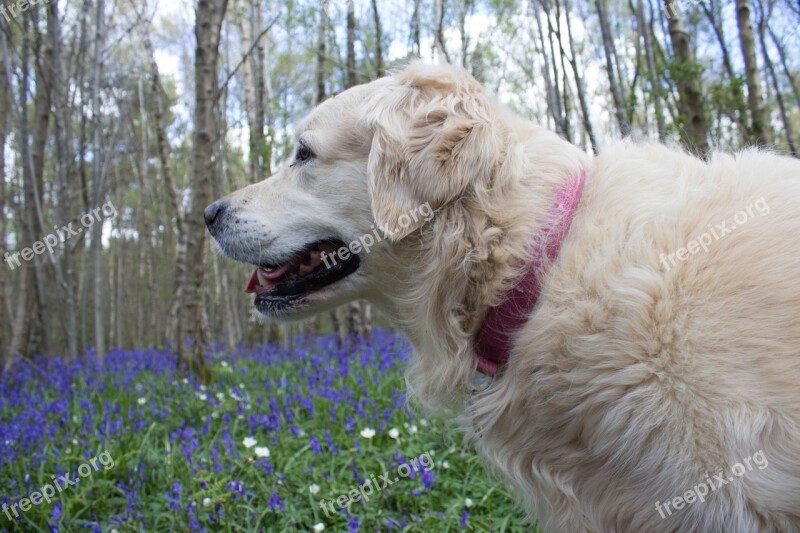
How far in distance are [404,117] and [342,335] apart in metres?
5.65

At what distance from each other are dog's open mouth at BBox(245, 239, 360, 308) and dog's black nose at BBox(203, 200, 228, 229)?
0.29 meters

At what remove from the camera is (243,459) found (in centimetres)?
333

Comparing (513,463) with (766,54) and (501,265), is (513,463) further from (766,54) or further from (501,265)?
(766,54)

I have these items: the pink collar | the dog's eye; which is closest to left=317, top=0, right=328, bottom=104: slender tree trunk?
the dog's eye

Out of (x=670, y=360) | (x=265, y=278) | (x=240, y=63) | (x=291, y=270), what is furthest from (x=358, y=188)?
Result: (x=240, y=63)

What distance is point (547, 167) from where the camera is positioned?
201cm

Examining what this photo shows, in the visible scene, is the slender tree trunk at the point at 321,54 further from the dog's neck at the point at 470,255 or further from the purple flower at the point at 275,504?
the dog's neck at the point at 470,255

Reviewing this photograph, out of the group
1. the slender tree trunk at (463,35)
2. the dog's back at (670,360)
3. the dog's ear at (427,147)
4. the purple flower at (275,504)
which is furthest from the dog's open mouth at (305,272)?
the slender tree trunk at (463,35)

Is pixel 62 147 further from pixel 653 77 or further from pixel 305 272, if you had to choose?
pixel 653 77

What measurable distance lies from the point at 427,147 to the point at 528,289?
65cm

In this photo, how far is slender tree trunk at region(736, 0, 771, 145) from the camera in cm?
616

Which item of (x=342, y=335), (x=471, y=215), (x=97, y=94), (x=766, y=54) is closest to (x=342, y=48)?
(x=97, y=94)

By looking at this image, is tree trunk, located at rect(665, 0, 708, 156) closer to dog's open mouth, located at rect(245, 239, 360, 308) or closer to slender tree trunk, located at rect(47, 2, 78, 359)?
dog's open mouth, located at rect(245, 239, 360, 308)

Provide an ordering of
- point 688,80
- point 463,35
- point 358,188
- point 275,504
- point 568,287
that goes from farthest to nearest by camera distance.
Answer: point 463,35 → point 688,80 → point 275,504 → point 358,188 → point 568,287
